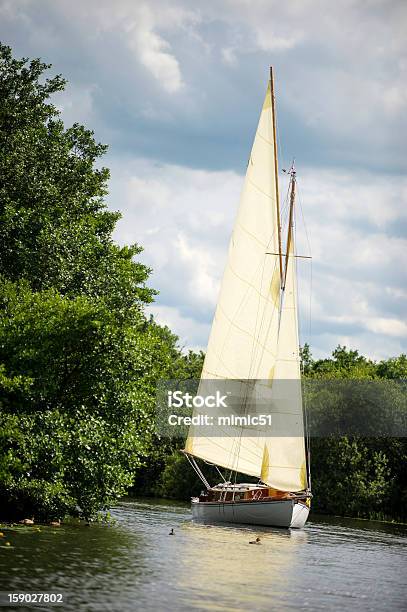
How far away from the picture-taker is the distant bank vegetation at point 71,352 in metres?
37.6

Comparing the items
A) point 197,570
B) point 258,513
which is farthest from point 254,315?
point 197,570

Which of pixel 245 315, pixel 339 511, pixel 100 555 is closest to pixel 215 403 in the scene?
pixel 245 315

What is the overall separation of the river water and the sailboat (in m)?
5.01

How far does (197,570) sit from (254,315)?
980 inches

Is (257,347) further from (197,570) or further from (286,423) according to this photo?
(197,570)

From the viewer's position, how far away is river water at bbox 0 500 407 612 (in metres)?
23.8

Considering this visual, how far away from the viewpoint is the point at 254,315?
5256 cm

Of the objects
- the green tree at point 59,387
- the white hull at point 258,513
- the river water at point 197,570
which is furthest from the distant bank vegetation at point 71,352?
the white hull at point 258,513

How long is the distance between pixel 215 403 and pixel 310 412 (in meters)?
32.8

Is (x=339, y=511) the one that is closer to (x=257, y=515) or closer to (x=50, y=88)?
(x=257, y=515)

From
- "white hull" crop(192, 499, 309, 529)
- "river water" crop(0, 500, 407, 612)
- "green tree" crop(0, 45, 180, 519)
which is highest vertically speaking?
"green tree" crop(0, 45, 180, 519)

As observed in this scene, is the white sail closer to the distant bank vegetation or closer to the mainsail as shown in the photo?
the mainsail

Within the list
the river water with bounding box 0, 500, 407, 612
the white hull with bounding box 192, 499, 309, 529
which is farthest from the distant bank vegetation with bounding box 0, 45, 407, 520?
the white hull with bounding box 192, 499, 309, 529

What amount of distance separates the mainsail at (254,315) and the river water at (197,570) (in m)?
6.63
